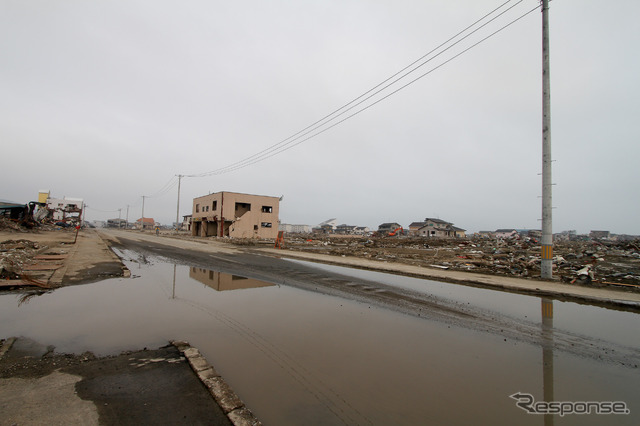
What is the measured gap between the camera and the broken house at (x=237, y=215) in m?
49.6

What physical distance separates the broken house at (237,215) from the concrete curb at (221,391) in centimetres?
4707

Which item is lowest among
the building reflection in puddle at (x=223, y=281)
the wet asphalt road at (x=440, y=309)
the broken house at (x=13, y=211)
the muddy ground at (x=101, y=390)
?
the building reflection in puddle at (x=223, y=281)

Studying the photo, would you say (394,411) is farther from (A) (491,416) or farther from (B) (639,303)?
(B) (639,303)

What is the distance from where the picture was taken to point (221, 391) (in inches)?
131

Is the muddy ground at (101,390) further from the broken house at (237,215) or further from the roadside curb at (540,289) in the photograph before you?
the broken house at (237,215)

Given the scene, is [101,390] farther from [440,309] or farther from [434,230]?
[434,230]

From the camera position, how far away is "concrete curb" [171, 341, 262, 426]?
Result: 2905mm

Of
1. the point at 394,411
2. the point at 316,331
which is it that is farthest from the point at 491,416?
the point at 316,331

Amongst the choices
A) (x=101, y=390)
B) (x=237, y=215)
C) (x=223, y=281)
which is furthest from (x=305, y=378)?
(x=237, y=215)

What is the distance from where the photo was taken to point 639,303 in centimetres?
796

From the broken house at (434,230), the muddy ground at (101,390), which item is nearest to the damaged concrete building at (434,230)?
the broken house at (434,230)

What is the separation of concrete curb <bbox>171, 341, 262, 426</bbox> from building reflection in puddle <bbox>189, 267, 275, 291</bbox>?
5.39m

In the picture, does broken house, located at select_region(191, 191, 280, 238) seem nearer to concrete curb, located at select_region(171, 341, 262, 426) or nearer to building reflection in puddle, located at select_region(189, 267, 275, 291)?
building reflection in puddle, located at select_region(189, 267, 275, 291)

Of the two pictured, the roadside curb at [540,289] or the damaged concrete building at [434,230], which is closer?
the roadside curb at [540,289]
